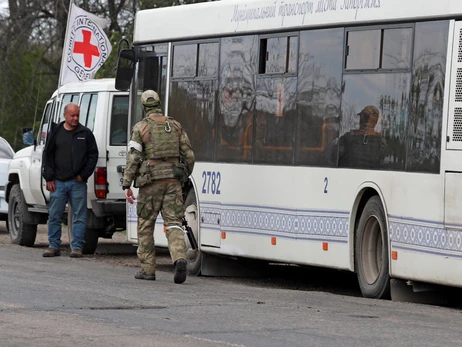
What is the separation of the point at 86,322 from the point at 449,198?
3370mm

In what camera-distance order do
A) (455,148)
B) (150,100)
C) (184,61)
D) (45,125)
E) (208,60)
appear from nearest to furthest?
(455,148) → (150,100) → (208,60) → (184,61) → (45,125)

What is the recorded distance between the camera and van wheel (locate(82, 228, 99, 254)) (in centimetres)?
1794

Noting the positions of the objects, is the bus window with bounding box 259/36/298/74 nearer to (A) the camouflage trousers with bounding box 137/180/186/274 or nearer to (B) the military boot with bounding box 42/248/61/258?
(A) the camouflage trousers with bounding box 137/180/186/274

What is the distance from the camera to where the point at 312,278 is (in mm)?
15578

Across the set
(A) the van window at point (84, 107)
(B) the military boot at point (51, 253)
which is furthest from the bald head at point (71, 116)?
(B) the military boot at point (51, 253)

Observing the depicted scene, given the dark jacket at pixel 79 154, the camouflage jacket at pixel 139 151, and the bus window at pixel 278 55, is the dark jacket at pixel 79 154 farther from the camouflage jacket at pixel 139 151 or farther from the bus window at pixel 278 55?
the bus window at pixel 278 55

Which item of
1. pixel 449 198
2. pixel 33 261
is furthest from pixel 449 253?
pixel 33 261

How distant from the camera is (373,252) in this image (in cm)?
1254

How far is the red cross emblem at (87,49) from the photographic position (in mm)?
22781

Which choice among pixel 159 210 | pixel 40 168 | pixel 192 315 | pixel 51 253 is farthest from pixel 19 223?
pixel 192 315

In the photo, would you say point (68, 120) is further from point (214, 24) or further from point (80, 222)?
point (214, 24)

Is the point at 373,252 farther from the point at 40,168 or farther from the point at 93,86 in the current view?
the point at 40,168

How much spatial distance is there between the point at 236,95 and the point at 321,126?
165 centimetres

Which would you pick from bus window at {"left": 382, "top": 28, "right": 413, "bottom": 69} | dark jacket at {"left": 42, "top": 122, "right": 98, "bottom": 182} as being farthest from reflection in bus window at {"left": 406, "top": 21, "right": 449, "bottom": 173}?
dark jacket at {"left": 42, "top": 122, "right": 98, "bottom": 182}
